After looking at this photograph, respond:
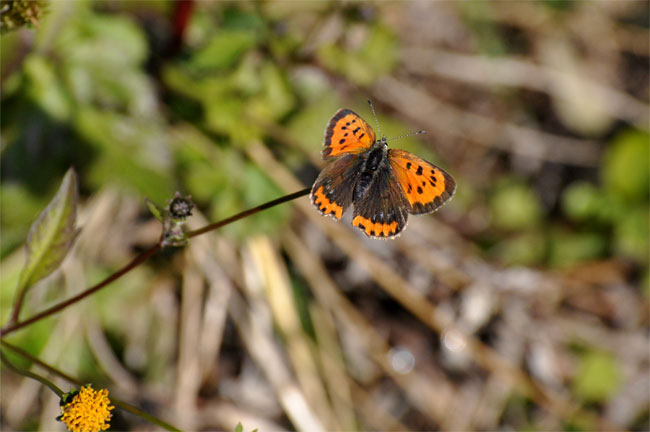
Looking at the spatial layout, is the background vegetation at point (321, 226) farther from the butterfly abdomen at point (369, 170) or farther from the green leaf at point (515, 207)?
the butterfly abdomen at point (369, 170)

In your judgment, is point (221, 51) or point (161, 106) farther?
point (161, 106)

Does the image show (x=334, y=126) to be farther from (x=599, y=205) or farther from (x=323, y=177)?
(x=599, y=205)

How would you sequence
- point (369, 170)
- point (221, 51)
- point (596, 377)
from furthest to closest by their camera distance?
point (596, 377), point (221, 51), point (369, 170)

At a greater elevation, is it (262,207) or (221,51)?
(221,51)

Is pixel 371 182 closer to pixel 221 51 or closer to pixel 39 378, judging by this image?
pixel 39 378

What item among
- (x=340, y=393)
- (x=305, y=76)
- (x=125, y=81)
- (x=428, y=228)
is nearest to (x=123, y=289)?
(x=125, y=81)

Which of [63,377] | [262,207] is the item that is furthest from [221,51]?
[63,377]

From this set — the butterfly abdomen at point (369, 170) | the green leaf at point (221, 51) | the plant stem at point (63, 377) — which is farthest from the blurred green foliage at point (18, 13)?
the butterfly abdomen at point (369, 170)
